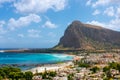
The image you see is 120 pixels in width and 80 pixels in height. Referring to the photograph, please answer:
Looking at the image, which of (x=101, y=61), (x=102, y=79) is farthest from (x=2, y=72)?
(x=101, y=61)

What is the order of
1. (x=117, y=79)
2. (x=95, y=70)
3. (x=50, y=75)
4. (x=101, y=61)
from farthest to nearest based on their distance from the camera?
(x=101, y=61) → (x=95, y=70) → (x=50, y=75) → (x=117, y=79)

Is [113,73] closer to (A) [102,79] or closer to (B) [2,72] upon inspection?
(A) [102,79]

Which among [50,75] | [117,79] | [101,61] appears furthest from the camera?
[101,61]

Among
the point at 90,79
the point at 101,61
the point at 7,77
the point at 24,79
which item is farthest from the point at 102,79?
the point at 101,61

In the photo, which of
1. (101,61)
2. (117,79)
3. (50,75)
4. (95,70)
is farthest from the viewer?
(101,61)

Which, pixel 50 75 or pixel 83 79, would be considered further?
pixel 50 75

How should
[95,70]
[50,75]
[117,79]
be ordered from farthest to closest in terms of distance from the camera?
[95,70] → [50,75] → [117,79]

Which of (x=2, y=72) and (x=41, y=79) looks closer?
(x=41, y=79)

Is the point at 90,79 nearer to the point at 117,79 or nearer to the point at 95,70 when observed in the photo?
the point at 117,79

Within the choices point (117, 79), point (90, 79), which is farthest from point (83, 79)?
point (117, 79)
